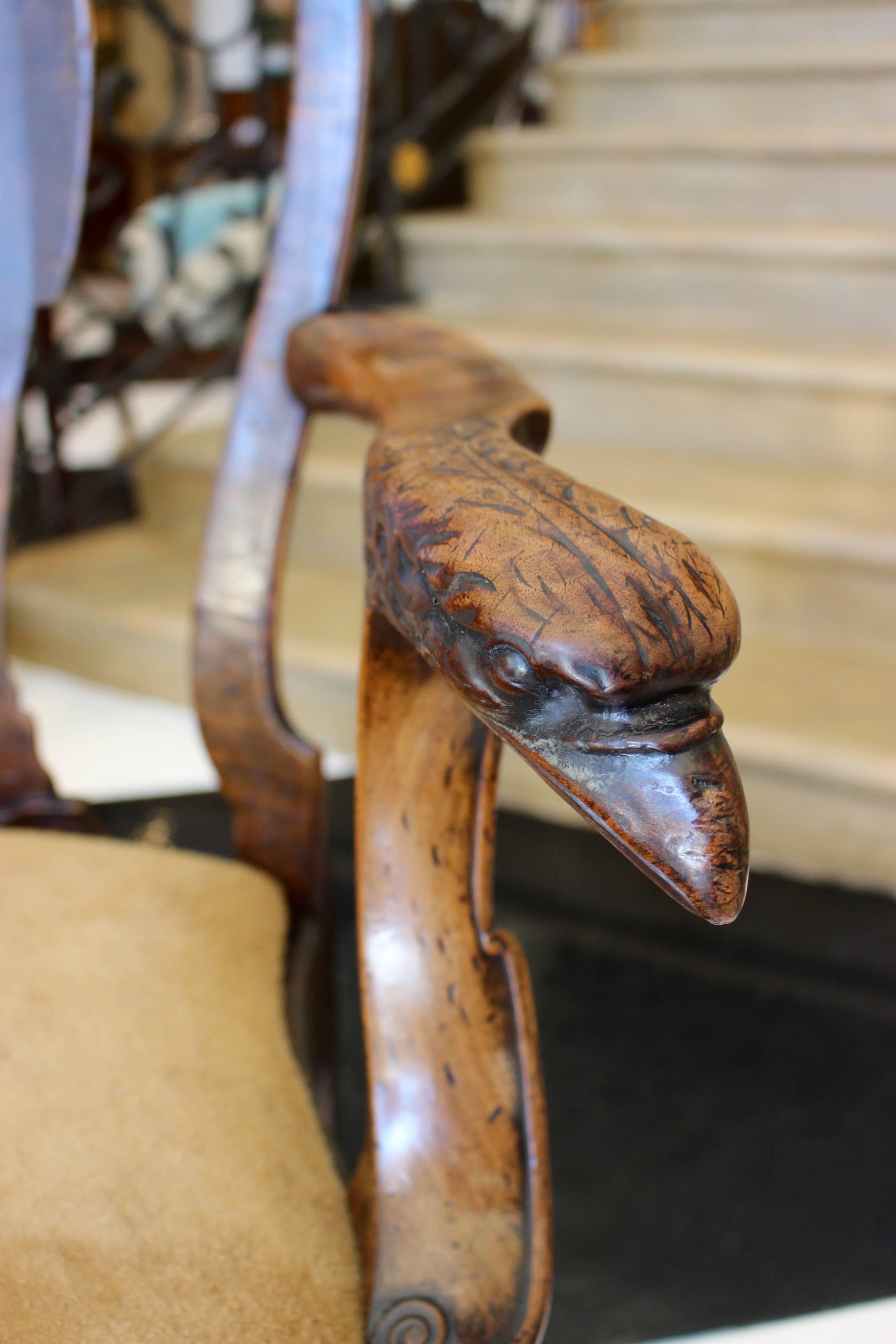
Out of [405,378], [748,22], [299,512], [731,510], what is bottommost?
[299,512]

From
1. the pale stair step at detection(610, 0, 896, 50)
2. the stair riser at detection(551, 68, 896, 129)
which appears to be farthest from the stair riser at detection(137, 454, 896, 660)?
the pale stair step at detection(610, 0, 896, 50)

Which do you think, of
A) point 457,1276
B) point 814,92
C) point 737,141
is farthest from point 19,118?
point 814,92

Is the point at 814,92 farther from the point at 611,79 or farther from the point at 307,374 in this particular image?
the point at 307,374

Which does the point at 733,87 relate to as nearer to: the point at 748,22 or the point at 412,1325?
the point at 748,22

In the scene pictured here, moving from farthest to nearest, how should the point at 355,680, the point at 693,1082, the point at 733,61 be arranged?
the point at 733,61 < the point at 355,680 < the point at 693,1082

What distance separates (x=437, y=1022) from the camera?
37 centimetres

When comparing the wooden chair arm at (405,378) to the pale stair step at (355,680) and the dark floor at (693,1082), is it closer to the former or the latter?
the dark floor at (693,1082)

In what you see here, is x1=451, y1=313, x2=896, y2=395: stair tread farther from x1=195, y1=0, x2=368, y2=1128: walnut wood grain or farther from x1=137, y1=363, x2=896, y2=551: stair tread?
x1=195, y1=0, x2=368, y2=1128: walnut wood grain

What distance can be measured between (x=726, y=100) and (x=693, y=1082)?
2.14 m

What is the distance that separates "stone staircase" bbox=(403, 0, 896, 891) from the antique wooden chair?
91 centimetres

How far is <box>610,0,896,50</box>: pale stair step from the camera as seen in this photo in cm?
245

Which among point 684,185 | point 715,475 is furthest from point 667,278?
Answer: point 715,475

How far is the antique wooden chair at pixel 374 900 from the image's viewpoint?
0.26 metres

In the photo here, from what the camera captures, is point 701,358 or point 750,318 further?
point 750,318
